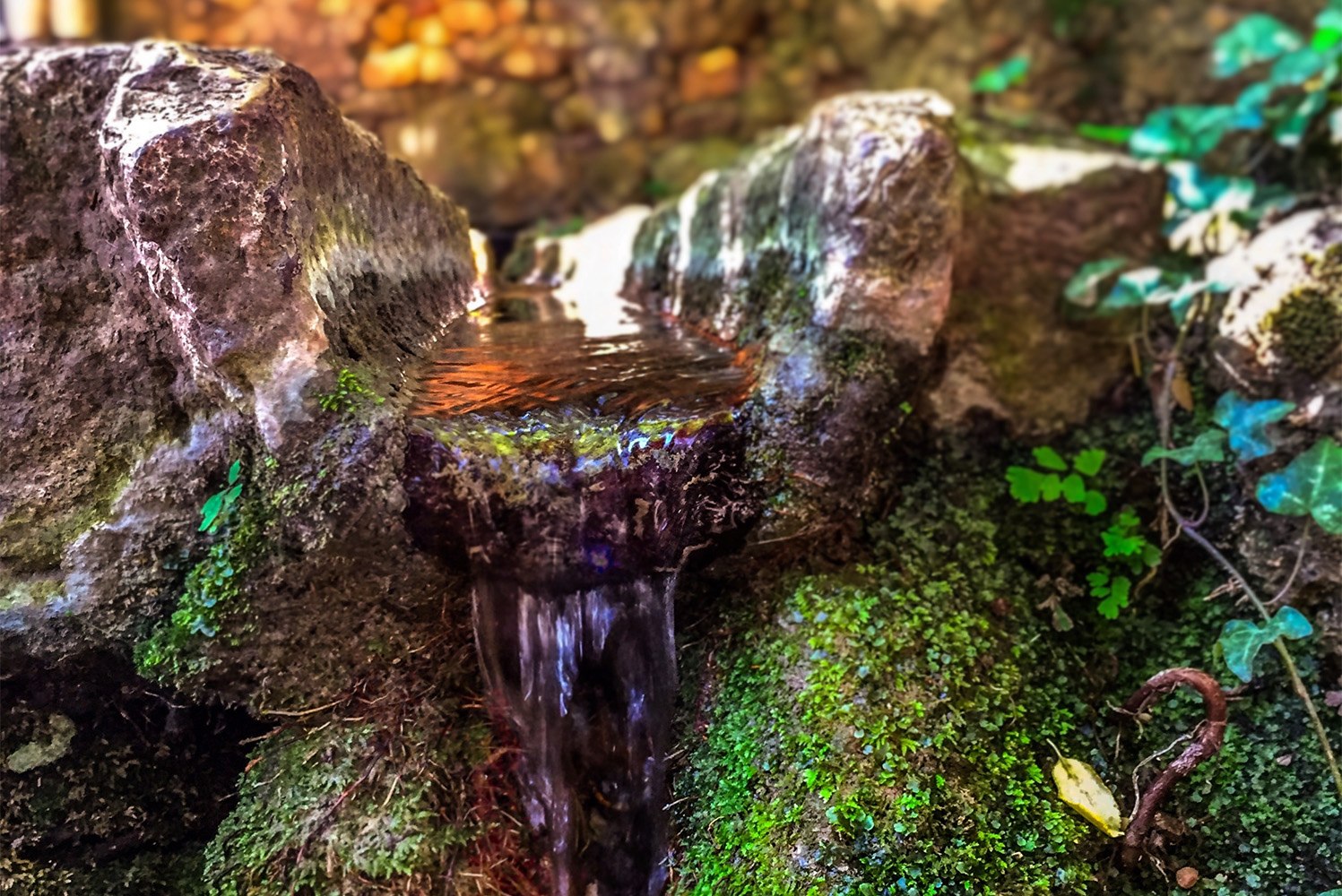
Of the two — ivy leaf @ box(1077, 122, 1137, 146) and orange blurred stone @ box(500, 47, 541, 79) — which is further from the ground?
orange blurred stone @ box(500, 47, 541, 79)

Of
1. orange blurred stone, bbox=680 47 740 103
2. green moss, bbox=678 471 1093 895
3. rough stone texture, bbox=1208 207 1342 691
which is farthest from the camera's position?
orange blurred stone, bbox=680 47 740 103

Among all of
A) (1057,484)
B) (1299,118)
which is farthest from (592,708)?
(1299,118)

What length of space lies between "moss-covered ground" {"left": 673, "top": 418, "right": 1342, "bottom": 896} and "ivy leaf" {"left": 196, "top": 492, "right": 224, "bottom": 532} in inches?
49.8

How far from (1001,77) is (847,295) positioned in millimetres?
2845

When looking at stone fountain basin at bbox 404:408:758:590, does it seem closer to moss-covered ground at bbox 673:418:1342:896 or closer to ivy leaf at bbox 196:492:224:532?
moss-covered ground at bbox 673:418:1342:896

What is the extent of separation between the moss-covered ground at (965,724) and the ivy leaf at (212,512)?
4.15 feet

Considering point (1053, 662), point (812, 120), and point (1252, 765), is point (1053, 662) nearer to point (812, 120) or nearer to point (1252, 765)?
point (1252, 765)

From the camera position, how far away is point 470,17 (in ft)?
17.4

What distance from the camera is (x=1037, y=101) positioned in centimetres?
511

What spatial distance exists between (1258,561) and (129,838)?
3106 mm

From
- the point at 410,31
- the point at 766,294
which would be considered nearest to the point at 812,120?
the point at 766,294

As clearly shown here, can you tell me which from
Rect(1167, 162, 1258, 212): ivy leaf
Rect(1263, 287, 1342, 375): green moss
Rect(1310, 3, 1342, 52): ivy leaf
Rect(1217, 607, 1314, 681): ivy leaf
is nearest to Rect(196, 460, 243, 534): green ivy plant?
Rect(1217, 607, 1314, 681): ivy leaf

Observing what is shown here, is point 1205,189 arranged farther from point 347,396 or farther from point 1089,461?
point 347,396

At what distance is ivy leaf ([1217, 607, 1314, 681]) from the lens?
205 centimetres
